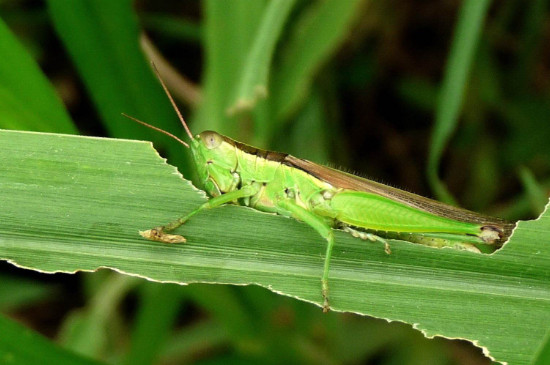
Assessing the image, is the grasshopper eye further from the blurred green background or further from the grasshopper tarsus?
the grasshopper tarsus

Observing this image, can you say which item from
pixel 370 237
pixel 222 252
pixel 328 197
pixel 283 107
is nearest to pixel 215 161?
pixel 328 197

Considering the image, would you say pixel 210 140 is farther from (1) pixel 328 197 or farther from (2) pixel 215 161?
(1) pixel 328 197

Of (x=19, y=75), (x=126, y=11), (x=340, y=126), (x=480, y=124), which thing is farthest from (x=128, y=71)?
(x=480, y=124)

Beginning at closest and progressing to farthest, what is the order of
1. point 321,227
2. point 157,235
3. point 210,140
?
1. point 157,235
2. point 321,227
3. point 210,140

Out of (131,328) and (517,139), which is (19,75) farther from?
(517,139)

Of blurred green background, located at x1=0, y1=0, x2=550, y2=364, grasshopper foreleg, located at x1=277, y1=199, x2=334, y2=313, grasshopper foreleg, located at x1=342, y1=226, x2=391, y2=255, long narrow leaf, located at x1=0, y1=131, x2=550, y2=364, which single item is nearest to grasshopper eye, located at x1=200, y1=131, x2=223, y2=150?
blurred green background, located at x1=0, y1=0, x2=550, y2=364
